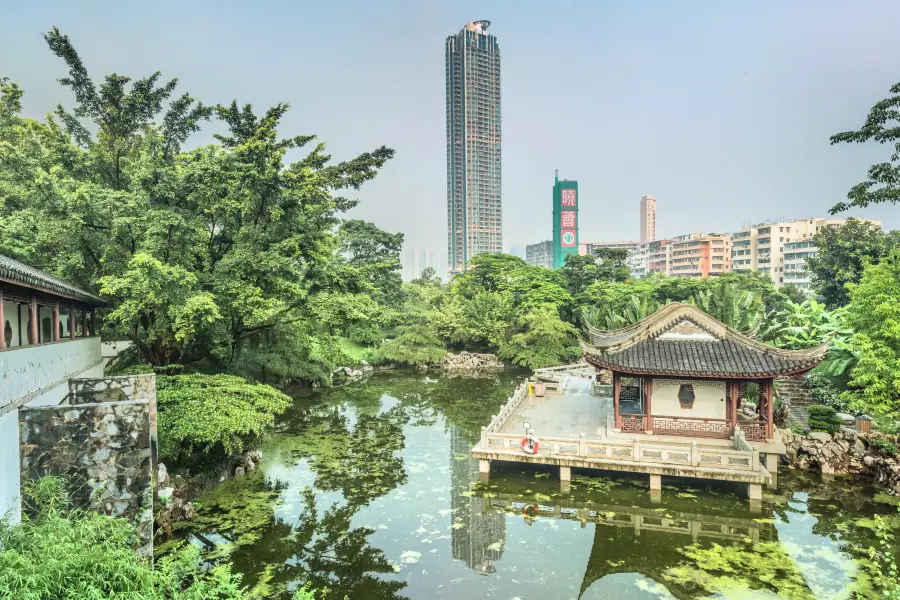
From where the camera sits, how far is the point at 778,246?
258ft

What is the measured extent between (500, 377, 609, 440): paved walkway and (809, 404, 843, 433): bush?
6138 millimetres

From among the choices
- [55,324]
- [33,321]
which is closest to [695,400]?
[33,321]

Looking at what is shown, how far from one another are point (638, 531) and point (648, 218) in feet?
536

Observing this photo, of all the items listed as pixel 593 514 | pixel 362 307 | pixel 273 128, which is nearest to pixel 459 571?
pixel 593 514

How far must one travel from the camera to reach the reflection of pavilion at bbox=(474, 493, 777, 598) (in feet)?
34.3

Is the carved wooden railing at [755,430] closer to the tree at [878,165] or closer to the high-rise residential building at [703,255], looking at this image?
the tree at [878,165]

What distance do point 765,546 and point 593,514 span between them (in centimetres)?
351

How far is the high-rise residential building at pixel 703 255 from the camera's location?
85.9 metres

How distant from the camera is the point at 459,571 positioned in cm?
1034

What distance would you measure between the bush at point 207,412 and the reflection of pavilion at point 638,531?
6.39m

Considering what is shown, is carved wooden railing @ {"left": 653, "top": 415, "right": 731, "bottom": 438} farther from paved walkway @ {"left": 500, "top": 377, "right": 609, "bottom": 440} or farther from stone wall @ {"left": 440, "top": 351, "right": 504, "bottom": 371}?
stone wall @ {"left": 440, "top": 351, "right": 504, "bottom": 371}

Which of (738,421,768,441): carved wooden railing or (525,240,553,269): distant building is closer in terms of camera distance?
(738,421,768,441): carved wooden railing

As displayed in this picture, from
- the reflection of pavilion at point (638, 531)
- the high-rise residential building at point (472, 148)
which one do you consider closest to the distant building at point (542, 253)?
the high-rise residential building at point (472, 148)

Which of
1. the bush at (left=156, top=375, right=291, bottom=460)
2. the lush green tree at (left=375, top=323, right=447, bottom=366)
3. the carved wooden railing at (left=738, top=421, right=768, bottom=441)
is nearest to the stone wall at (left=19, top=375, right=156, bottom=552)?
the bush at (left=156, top=375, right=291, bottom=460)
